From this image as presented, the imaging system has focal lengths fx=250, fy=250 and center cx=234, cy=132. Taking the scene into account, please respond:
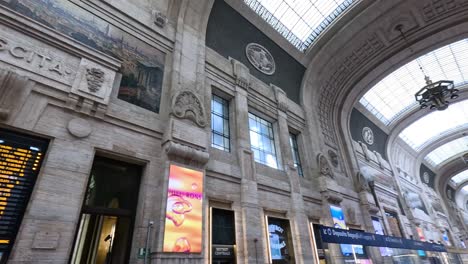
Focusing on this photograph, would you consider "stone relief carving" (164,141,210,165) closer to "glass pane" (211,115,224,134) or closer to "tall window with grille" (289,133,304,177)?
"glass pane" (211,115,224,134)

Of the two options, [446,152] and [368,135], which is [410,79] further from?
[446,152]

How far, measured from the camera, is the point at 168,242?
268 inches

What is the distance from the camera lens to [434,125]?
30.6m

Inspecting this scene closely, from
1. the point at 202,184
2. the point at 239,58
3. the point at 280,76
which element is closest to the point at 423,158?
the point at 280,76

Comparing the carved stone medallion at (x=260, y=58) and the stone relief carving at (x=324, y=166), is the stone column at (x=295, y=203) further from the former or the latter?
the stone relief carving at (x=324, y=166)

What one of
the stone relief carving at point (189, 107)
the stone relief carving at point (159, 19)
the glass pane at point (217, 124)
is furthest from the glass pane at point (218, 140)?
the stone relief carving at point (159, 19)

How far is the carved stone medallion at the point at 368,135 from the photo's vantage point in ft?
78.2

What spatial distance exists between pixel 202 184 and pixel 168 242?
2101mm

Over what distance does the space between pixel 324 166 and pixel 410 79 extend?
16.3 m

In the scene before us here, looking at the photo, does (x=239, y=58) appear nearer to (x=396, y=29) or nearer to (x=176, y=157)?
(x=176, y=157)

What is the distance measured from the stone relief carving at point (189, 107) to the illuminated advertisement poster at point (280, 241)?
530 cm

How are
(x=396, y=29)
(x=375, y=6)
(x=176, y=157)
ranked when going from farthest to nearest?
1. (x=396, y=29)
2. (x=375, y=6)
3. (x=176, y=157)

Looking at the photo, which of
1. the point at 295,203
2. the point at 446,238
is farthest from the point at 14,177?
the point at 446,238

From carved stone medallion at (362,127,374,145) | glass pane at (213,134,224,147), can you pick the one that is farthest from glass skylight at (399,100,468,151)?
glass pane at (213,134,224,147)
